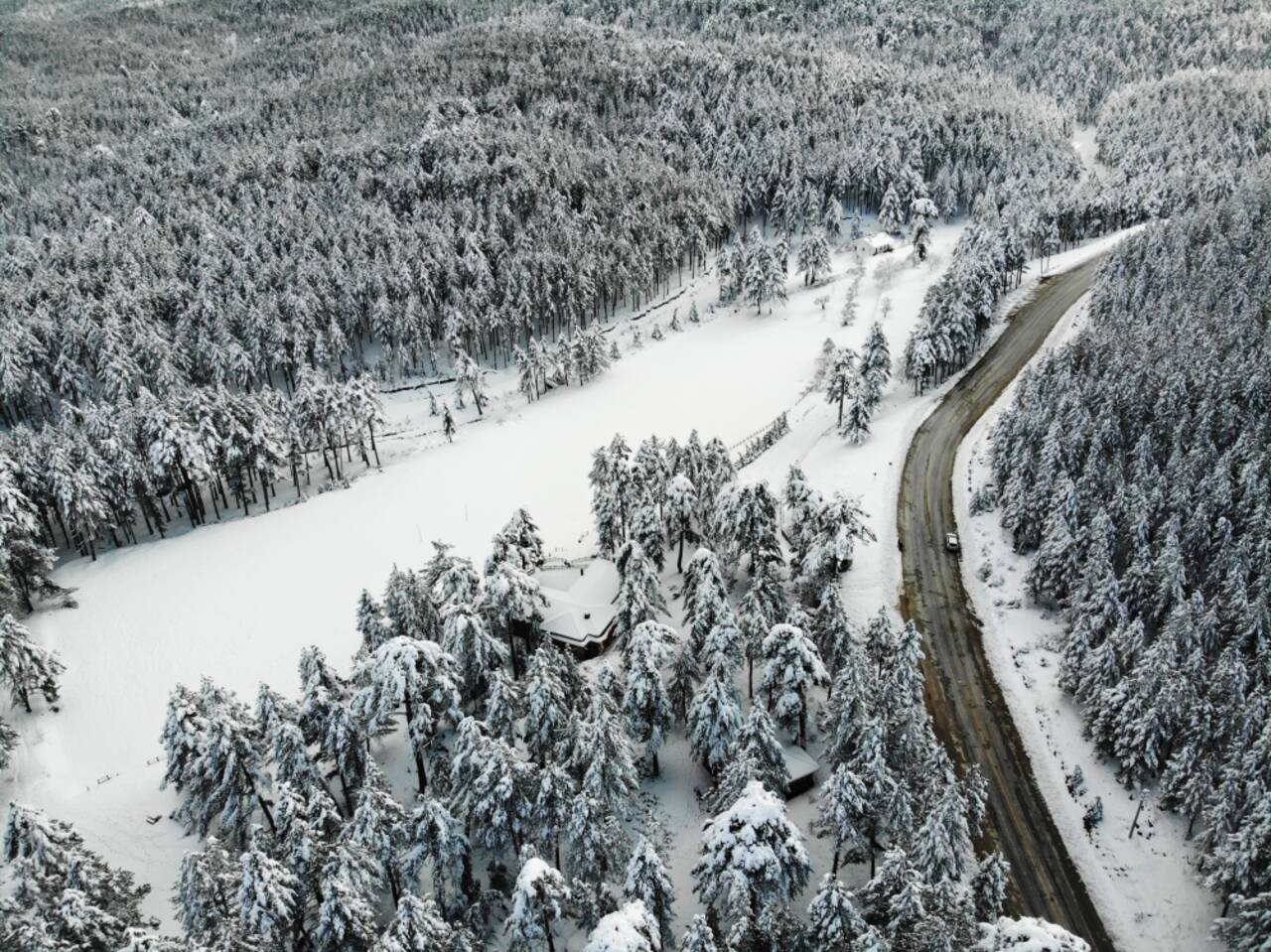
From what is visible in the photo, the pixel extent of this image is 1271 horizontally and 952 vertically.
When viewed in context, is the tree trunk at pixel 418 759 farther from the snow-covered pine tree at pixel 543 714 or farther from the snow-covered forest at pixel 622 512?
the snow-covered pine tree at pixel 543 714

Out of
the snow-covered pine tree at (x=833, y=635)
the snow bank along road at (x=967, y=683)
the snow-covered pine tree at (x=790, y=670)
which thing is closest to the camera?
the snow bank along road at (x=967, y=683)

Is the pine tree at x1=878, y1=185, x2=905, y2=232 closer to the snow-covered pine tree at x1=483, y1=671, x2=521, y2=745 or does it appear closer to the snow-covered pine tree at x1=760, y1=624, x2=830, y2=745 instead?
the snow-covered pine tree at x1=760, y1=624, x2=830, y2=745

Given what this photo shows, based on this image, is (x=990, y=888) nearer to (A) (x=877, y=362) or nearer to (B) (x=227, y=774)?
(B) (x=227, y=774)

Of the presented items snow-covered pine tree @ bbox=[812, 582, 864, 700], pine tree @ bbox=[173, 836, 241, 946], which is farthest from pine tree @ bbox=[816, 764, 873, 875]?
pine tree @ bbox=[173, 836, 241, 946]

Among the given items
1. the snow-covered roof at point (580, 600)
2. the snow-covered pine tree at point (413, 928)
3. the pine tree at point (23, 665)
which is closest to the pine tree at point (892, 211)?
the snow-covered roof at point (580, 600)

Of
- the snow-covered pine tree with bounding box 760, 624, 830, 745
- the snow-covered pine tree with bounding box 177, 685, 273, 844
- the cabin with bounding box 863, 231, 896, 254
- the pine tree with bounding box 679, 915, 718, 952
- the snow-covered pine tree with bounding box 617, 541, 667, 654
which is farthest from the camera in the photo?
the cabin with bounding box 863, 231, 896, 254

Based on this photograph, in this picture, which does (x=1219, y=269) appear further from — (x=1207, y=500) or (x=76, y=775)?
(x=76, y=775)

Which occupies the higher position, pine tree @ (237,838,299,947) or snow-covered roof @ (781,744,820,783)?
pine tree @ (237,838,299,947)
